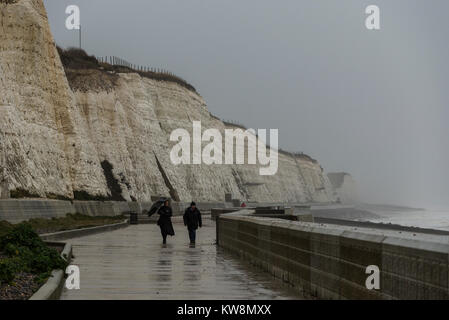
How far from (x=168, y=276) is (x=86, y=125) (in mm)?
55117

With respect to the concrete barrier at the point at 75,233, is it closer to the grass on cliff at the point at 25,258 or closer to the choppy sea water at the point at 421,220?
the grass on cliff at the point at 25,258

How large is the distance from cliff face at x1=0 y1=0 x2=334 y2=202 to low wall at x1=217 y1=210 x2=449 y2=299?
27.2m

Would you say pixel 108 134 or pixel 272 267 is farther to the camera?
pixel 108 134

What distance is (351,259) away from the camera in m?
8.64

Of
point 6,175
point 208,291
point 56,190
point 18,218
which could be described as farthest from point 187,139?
point 208,291

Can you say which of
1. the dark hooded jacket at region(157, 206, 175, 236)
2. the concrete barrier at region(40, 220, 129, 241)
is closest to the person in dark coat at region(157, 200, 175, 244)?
the dark hooded jacket at region(157, 206, 175, 236)

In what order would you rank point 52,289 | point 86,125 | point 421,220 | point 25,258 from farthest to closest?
point 421,220 < point 86,125 < point 25,258 < point 52,289

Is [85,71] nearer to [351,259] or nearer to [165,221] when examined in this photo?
[165,221]

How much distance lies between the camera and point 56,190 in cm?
4616

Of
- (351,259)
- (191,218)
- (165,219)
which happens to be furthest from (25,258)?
(165,219)

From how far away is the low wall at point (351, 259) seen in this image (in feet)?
20.6

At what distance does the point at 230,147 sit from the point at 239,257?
113711mm

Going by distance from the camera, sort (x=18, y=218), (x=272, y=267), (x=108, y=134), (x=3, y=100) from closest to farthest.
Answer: (x=272, y=267) < (x=18, y=218) < (x=3, y=100) < (x=108, y=134)
